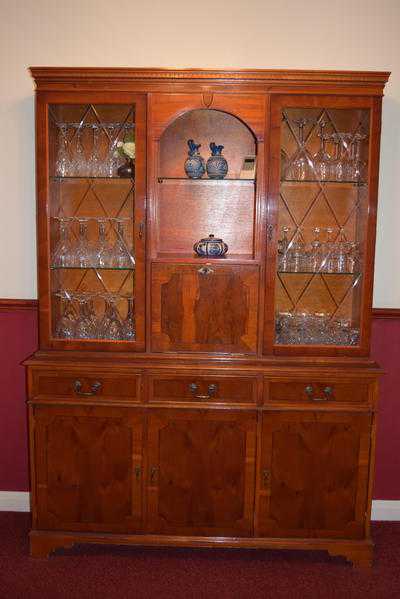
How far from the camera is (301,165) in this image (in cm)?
267

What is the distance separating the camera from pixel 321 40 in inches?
114

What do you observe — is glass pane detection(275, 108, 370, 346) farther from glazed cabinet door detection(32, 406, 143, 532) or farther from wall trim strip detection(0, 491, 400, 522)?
wall trim strip detection(0, 491, 400, 522)

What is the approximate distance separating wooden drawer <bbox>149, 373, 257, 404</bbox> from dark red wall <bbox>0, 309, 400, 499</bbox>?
84cm

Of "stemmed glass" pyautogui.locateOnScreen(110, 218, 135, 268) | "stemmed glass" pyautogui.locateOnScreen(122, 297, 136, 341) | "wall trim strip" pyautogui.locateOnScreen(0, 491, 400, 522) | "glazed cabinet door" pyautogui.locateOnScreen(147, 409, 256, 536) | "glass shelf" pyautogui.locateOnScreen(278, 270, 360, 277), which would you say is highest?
"stemmed glass" pyautogui.locateOnScreen(110, 218, 135, 268)

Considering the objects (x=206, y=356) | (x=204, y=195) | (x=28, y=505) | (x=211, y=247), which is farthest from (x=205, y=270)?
(x=28, y=505)

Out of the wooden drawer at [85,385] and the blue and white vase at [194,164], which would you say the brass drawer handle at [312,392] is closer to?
the wooden drawer at [85,385]

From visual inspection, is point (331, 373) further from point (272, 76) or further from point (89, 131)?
point (89, 131)

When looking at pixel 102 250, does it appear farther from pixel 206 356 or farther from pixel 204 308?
pixel 206 356

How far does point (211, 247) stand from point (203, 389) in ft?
2.26

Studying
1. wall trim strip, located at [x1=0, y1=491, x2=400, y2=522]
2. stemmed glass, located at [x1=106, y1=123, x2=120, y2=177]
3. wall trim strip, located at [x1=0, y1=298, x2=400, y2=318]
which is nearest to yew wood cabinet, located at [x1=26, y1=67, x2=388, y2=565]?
stemmed glass, located at [x1=106, y1=123, x2=120, y2=177]

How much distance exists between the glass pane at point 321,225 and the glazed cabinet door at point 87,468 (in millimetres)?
904

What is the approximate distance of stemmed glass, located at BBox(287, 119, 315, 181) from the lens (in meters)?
2.65

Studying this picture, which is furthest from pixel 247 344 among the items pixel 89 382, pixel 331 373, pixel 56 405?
pixel 56 405

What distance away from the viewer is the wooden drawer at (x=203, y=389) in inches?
102
